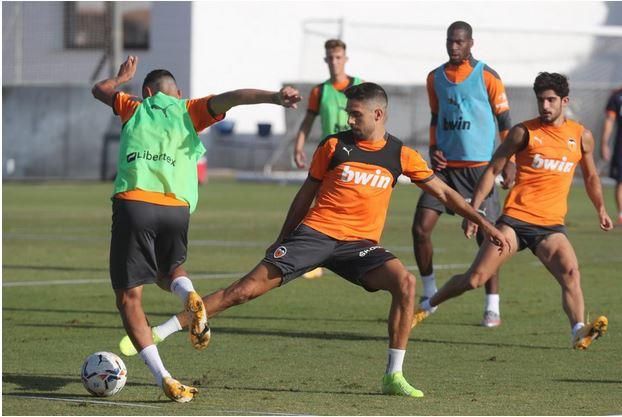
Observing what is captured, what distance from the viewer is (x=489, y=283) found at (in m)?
11.9

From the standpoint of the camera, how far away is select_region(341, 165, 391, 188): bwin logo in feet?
28.6

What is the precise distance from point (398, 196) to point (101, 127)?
29.9ft

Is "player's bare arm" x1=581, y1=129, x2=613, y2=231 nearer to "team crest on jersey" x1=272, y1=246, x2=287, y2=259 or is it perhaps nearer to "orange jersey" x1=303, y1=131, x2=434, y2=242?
"orange jersey" x1=303, y1=131, x2=434, y2=242

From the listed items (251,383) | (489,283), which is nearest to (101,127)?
(489,283)

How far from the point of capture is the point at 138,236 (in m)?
8.27

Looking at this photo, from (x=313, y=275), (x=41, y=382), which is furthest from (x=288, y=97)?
(x=313, y=275)

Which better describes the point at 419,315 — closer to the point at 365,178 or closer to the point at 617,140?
the point at 365,178

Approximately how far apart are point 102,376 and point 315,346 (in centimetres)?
269

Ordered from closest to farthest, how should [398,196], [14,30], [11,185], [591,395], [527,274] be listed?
[591,395], [527,274], [398,196], [11,185], [14,30]

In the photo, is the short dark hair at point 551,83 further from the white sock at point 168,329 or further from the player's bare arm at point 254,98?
the white sock at point 168,329

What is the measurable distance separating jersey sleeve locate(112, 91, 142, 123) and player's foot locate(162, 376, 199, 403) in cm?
170

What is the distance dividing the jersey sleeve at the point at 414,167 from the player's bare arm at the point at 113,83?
182 cm

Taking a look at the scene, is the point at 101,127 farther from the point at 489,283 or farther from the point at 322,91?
the point at 489,283

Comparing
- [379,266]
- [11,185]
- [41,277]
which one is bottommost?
[11,185]
